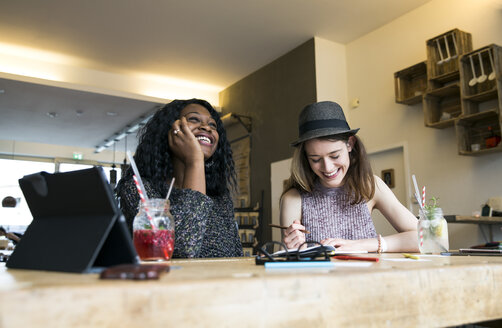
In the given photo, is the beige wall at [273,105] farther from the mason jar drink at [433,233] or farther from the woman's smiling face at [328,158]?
the mason jar drink at [433,233]

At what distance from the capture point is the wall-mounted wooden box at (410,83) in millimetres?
4438

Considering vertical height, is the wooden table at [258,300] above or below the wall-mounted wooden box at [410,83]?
below

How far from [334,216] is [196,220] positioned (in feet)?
2.94

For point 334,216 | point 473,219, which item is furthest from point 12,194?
point 334,216

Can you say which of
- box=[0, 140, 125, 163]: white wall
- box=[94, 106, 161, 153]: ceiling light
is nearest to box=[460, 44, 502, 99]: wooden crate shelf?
box=[94, 106, 161, 153]: ceiling light

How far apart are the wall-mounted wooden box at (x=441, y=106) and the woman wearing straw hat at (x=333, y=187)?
2.43 meters

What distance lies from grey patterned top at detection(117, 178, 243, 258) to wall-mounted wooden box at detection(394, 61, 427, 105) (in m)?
3.23

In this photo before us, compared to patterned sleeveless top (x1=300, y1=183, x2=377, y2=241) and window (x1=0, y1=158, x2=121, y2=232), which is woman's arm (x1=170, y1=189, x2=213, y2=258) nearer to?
patterned sleeveless top (x1=300, y1=183, x2=377, y2=241)

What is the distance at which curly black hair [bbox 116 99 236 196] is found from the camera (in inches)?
65.6

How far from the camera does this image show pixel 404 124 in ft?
15.4

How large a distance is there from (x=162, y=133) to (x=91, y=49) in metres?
4.62

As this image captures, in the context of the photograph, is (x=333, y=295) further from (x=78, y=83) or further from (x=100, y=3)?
(x=78, y=83)

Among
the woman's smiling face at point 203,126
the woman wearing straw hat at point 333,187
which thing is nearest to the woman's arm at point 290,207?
the woman wearing straw hat at point 333,187

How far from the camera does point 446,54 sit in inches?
170
